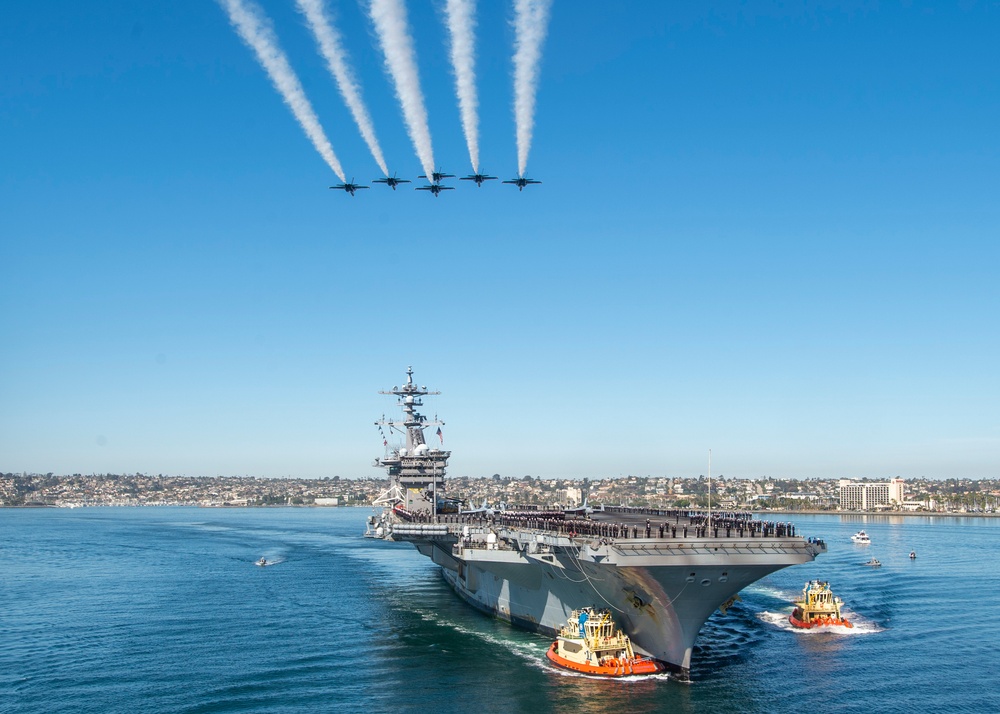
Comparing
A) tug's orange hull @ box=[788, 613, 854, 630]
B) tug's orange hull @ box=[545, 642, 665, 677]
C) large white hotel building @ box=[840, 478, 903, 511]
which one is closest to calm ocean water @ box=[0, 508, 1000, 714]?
tug's orange hull @ box=[545, 642, 665, 677]

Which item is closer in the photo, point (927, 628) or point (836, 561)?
point (927, 628)

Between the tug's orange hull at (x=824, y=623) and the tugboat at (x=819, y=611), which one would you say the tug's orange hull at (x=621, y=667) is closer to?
the tug's orange hull at (x=824, y=623)

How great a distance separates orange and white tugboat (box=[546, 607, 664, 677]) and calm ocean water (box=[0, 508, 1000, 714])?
0.64 meters

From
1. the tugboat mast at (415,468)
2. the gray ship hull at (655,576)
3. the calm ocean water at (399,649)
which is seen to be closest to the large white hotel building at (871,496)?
the calm ocean water at (399,649)

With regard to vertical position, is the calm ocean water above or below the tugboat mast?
below

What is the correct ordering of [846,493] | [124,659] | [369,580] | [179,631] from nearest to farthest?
1. [124,659]
2. [179,631]
3. [369,580]
4. [846,493]

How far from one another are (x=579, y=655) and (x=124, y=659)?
1564 cm

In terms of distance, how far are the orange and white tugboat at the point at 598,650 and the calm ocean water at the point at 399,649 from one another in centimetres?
64

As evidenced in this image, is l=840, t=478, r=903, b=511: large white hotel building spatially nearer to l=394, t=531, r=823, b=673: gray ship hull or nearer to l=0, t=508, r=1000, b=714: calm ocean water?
l=0, t=508, r=1000, b=714: calm ocean water

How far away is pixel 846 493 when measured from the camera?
17438 centimetres

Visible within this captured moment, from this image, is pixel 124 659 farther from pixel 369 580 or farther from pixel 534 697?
pixel 369 580

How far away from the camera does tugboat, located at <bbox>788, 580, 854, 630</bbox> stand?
34188 millimetres

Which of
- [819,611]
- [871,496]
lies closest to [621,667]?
[819,611]

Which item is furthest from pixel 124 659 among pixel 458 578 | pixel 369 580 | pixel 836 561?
pixel 836 561
